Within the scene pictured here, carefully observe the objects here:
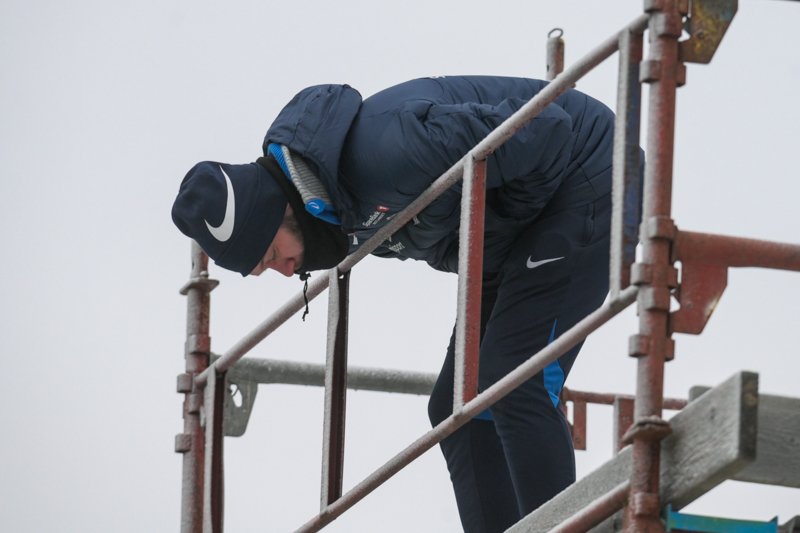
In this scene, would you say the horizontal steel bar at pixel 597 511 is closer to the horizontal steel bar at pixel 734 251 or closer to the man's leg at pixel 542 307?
the horizontal steel bar at pixel 734 251

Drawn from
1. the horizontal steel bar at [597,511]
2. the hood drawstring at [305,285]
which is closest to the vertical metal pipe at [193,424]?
the hood drawstring at [305,285]

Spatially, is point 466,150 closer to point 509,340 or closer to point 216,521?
point 509,340

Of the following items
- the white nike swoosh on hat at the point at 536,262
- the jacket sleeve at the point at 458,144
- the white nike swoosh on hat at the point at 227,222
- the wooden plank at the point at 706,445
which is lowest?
the wooden plank at the point at 706,445

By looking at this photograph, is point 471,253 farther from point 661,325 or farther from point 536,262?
point 661,325

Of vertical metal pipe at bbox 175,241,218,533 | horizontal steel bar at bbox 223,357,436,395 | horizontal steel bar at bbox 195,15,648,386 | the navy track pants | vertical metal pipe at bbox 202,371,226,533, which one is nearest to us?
horizontal steel bar at bbox 195,15,648,386

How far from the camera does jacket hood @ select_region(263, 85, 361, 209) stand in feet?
15.7

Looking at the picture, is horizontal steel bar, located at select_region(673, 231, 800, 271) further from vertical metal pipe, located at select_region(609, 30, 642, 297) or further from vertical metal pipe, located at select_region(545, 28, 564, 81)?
vertical metal pipe, located at select_region(545, 28, 564, 81)

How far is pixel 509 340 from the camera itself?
4.94 metres

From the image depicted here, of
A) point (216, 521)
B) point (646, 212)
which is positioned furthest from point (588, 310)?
point (216, 521)

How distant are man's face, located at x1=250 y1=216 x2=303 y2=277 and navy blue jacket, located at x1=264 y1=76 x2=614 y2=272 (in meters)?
0.16

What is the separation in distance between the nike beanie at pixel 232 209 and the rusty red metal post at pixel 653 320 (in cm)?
149

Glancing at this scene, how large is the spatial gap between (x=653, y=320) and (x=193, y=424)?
3197 mm

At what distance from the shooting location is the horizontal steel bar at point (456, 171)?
4137 mm

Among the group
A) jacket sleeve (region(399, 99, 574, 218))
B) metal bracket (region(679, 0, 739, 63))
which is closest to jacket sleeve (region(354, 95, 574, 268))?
jacket sleeve (region(399, 99, 574, 218))
